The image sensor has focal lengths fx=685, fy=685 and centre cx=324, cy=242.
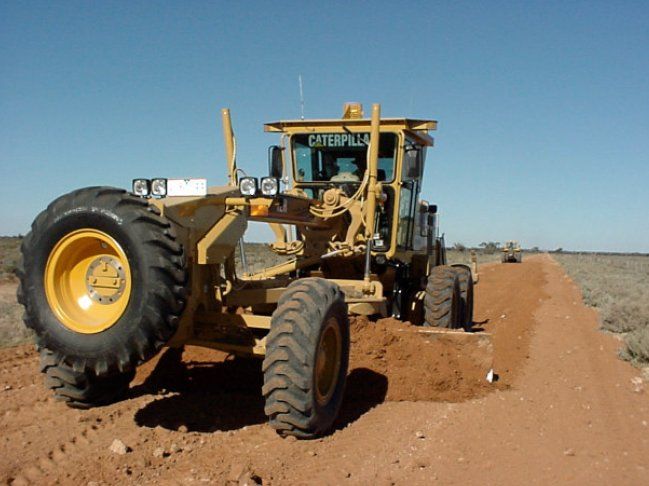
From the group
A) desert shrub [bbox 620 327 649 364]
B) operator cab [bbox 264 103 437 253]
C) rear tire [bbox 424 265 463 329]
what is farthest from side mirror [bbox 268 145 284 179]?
desert shrub [bbox 620 327 649 364]

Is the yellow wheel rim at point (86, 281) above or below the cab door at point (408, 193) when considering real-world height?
below

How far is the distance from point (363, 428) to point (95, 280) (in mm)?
2540

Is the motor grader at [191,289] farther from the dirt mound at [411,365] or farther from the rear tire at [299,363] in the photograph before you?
the dirt mound at [411,365]

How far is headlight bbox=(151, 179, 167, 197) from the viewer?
5.71m

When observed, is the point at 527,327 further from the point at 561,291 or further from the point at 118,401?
the point at 561,291

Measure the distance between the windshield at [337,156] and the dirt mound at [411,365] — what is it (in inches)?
99.0

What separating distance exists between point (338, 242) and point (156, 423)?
3225 millimetres

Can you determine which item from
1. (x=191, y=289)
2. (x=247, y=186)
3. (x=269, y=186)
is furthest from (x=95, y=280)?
(x=269, y=186)

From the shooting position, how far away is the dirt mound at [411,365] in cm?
686

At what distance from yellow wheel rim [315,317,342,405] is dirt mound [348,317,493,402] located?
1.00 meters

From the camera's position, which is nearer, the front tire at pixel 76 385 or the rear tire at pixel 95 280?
the rear tire at pixel 95 280

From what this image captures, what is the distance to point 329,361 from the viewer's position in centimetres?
596

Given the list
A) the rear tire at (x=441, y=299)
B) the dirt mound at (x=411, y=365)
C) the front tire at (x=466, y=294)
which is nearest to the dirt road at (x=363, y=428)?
the dirt mound at (x=411, y=365)

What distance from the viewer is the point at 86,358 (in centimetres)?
492
